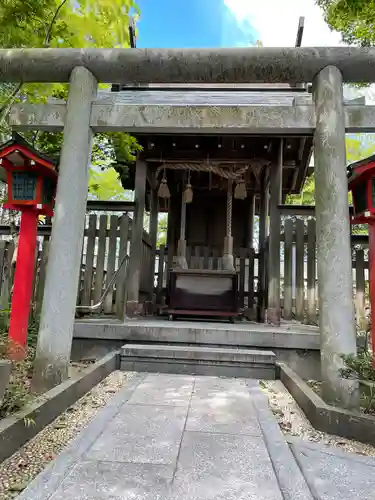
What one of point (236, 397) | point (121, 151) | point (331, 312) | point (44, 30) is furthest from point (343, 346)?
point (44, 30)

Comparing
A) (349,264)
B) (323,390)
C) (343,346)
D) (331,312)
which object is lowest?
(323,390)

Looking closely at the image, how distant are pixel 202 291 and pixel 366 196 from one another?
4467 millimetres

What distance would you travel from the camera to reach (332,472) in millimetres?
2260

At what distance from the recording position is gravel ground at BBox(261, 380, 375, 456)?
280 cm

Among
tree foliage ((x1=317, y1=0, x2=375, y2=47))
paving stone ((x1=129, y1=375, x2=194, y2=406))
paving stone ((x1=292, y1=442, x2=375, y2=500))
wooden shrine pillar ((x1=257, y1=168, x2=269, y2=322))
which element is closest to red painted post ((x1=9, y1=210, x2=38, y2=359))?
paving stone ((x1=129, y1=375, x2=194, y2=406))

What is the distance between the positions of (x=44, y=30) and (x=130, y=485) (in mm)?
6408

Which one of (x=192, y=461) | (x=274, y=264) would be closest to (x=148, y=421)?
(x=192, y=461)

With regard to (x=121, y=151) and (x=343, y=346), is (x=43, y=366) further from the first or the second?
(x=121, y=151)

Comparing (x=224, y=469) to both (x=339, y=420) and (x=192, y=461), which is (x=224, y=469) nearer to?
(x=192, y=461)

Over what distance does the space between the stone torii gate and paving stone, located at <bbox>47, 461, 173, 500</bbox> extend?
1.88 m

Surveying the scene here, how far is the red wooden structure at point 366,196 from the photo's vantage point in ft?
14.2

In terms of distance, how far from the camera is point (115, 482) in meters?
1.95

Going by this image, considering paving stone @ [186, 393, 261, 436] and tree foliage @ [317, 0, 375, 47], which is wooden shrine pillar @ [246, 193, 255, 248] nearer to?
tree foliage @ [317, 0, 375, 47]

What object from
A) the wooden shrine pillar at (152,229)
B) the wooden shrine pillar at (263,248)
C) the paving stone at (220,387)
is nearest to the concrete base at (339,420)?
the paving stone at (220,387)
